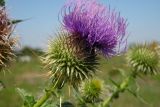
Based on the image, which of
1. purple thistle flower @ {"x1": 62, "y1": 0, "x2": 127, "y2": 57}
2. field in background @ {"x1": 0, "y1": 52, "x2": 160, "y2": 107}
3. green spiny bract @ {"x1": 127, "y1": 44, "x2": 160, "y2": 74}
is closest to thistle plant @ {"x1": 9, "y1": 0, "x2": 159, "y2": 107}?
purple thistle flower @ {"x1": 62, "y1": 0, "x2": 127, "y2": 57}

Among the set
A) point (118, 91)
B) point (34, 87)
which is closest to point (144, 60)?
point (118, 91)

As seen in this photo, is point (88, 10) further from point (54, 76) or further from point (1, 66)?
point (1, 66)

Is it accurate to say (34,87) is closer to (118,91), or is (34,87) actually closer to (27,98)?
(118,91)

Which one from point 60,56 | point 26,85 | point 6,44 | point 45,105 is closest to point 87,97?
point 60,56

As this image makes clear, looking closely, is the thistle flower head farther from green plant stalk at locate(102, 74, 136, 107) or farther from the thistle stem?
the thistle stem

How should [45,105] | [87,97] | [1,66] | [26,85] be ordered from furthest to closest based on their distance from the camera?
[26,85]
[87,97]
[45,105]
[1,66]

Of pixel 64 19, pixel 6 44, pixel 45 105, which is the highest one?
pixel 64 19

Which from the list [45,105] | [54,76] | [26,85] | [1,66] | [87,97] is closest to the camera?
[1,66]
